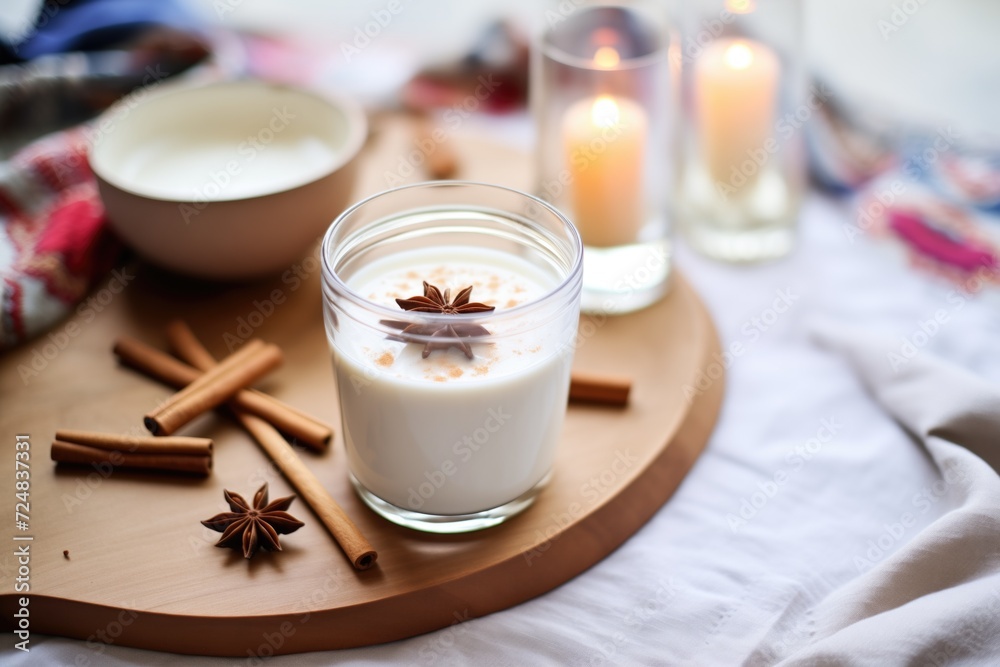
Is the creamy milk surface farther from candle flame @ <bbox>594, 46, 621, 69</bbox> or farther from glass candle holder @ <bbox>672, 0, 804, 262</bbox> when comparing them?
glass candle holder @ <bbox>672, 0, 804, 262</bbox>

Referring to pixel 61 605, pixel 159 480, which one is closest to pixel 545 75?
pixel 159 480

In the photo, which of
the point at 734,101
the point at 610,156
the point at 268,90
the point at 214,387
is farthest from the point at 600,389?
the point at 268,90

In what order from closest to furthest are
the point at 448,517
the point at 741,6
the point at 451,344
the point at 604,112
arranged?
the point at 451,344, the point at 448,517, the point at 604,112, the point at 741,6

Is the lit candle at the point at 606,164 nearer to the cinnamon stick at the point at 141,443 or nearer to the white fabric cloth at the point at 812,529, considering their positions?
the white fabric cloth at the point at 812,529

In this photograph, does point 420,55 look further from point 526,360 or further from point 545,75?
point 526,360

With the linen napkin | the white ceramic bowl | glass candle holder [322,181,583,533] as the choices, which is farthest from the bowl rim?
the linen napkin

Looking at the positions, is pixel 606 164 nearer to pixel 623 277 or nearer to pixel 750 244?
pixel 623 277
